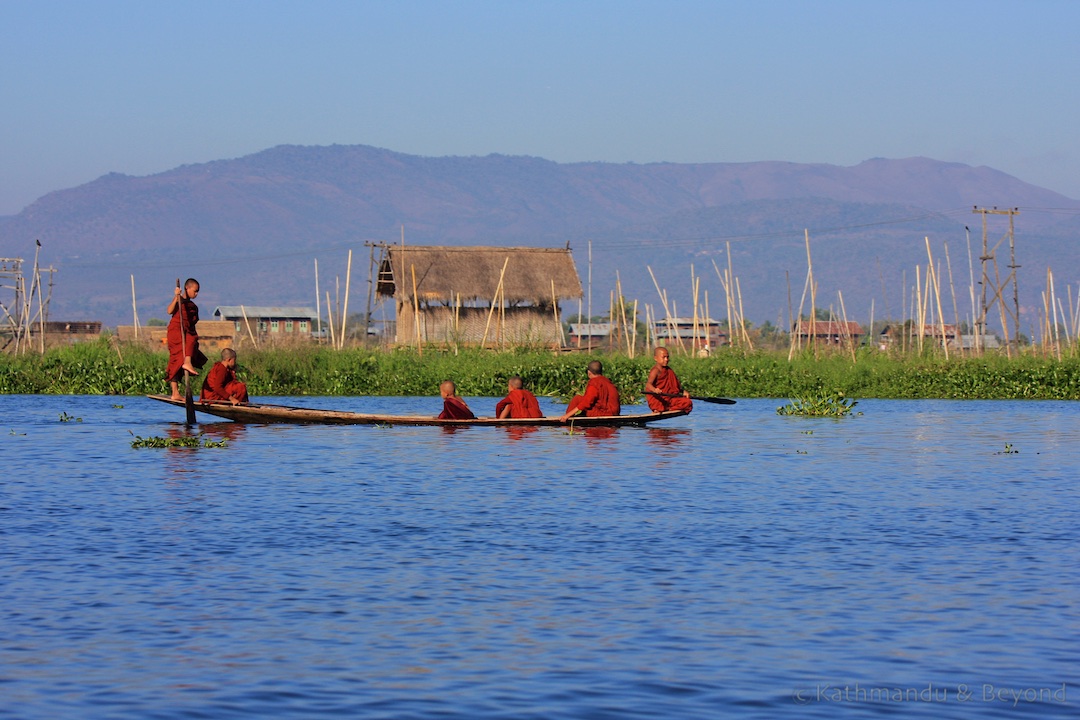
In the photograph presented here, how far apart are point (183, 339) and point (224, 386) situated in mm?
2057

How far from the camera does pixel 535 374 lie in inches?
1399

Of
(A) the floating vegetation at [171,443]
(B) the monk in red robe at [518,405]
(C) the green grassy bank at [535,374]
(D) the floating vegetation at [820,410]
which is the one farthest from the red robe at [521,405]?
(C) the green grassy bank at [535,374]

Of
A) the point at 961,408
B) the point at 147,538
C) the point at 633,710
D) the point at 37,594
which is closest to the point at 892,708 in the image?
the point at 633,710

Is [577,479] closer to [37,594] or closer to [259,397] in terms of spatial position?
[37,594]

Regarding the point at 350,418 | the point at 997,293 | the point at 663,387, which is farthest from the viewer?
the point at 997,293

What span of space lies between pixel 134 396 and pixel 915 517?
24958mm

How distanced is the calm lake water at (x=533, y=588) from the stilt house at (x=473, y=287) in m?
31.2

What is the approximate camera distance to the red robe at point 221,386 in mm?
23078

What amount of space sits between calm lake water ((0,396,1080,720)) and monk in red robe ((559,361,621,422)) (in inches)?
116

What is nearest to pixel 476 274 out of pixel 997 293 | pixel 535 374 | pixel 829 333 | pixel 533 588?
pixel 829 333

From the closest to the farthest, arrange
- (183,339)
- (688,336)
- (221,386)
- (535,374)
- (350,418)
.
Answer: (183,339) < (350,418) < (221,386) < (535,374) < (688,336)

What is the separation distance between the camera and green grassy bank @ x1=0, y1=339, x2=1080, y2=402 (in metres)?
35.2

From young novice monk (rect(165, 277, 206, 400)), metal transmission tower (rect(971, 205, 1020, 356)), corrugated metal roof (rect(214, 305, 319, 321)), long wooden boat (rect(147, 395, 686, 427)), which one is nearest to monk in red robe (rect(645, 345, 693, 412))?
long wooden boat (rect(147, 395, 686, 427))

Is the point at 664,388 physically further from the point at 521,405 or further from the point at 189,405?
the point at 189,405
